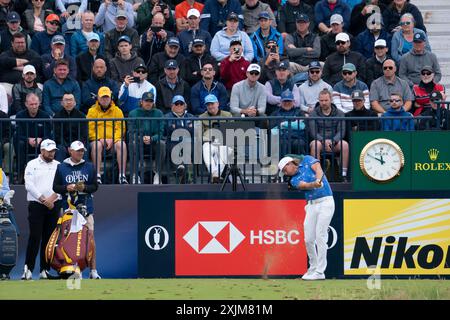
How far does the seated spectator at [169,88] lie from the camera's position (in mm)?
23859

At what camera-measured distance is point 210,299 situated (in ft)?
60.2

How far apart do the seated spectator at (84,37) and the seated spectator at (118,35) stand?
115mm

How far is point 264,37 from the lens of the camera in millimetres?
25375

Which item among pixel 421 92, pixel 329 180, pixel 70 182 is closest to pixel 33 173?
pixel 70 182

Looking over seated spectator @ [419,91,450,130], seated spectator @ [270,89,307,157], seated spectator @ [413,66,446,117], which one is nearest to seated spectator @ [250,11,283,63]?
seated spectator @ [413,66,446,117]

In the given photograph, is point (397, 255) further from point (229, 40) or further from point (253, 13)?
point (253, 13)

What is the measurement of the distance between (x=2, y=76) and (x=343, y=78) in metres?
5.64

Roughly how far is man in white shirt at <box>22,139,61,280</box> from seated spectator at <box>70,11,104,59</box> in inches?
133

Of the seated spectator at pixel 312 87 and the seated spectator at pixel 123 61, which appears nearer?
the seated spectator at pixel 312 87

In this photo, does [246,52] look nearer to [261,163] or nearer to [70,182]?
[261,163]

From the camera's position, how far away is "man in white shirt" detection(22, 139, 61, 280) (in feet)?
71.9

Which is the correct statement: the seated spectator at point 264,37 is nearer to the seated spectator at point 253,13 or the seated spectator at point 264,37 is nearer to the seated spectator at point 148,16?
the seated spectator at point 253,13

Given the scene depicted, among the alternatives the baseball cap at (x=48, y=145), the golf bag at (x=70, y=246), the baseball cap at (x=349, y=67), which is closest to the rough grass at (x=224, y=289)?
the golf bag at (x=70, y=246)

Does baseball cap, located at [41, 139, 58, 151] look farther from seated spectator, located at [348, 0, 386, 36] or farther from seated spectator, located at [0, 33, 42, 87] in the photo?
seated spectator, located at [348, 0, 386, 36]
